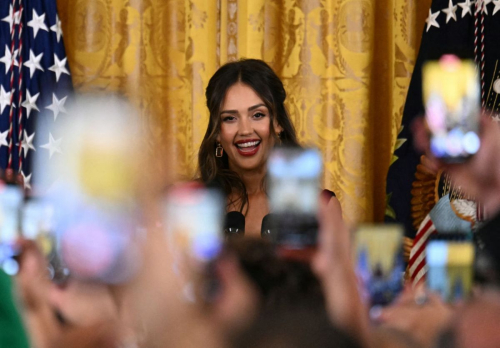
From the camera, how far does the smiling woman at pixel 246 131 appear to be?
2.04m

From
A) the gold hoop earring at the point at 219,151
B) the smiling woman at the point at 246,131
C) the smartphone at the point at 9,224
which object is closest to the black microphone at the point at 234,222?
the smiling woman at the point at 246,131

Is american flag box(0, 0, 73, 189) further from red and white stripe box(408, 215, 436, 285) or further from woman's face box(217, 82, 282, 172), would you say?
red and white stripe box(408, 215, 436, 285)

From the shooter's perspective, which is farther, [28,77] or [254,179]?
[28,77]

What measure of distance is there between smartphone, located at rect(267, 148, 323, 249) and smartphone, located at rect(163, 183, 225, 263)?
79mm

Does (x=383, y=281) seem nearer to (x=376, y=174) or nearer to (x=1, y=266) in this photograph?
(x=1, y=266)

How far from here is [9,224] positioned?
657mm

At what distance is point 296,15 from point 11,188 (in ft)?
6.64

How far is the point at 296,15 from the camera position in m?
2.56

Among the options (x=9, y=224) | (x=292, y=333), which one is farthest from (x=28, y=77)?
(x=292, y=333)

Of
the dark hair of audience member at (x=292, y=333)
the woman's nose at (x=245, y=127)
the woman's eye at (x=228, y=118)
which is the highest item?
the woman's eye at (x=228, y=118)

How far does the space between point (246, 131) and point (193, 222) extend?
4.89ft

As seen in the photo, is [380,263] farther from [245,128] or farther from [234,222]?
[245,128]

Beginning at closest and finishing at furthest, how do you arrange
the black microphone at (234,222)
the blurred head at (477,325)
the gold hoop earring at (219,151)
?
the blurred head at (477,325)
the black microphone at (234,222)
the gold hoop earring at (219,151)

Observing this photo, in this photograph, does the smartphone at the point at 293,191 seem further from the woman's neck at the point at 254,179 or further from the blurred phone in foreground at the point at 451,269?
the woman's neck at the point at 254,179
